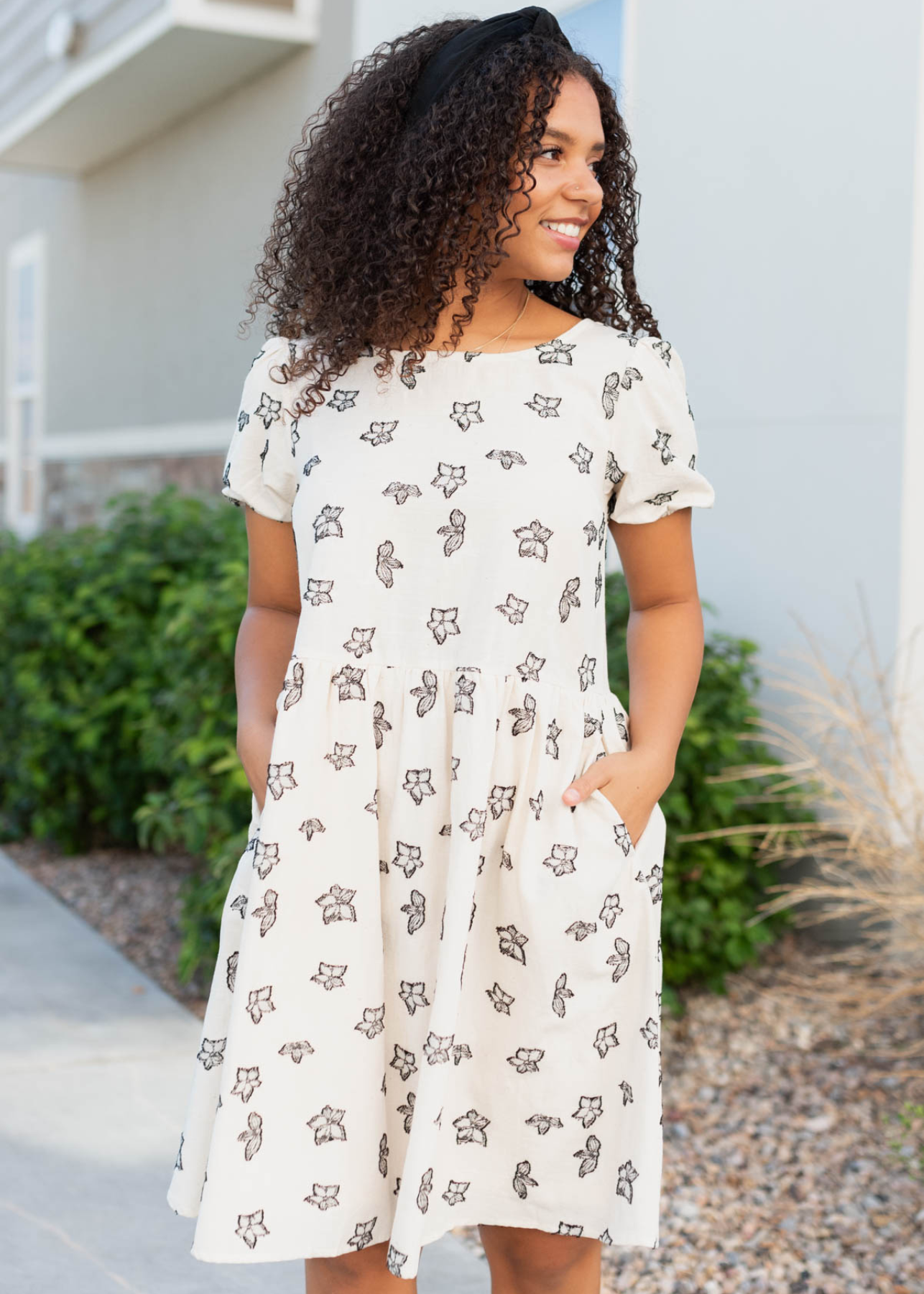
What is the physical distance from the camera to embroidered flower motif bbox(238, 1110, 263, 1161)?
1.69m

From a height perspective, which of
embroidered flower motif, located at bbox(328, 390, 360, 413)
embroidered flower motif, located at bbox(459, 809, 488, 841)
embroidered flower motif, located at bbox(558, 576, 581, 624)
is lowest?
embroidered flower motif, located at bbox(459, 809, 488, 841)

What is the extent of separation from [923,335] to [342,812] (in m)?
2.67

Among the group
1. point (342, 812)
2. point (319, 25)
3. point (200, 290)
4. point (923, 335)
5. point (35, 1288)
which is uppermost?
point (319, 25)

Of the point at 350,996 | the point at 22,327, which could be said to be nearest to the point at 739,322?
the point at 350,996

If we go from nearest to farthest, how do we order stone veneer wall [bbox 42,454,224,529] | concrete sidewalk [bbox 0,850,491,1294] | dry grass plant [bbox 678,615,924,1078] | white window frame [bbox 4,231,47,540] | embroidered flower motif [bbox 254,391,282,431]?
embroidered flower motif [bbox 254,391,282,431], concrete sidewalk [bbox 0,850,491,1294], dry grass plant [bbox 678,615,924,1078], stone veneer wall [bbox 42,454,224,529], white window frame [bbox 4,231,47,540]

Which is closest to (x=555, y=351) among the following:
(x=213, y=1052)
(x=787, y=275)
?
(x=213, y=1052)

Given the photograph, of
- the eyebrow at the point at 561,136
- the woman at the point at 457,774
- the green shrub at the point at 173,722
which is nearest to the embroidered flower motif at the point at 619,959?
the woman at the point at 457,774

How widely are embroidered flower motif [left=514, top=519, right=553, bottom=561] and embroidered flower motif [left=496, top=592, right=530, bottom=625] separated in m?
0.05

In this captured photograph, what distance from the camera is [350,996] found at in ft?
5.62

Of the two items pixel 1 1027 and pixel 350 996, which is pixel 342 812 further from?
pixel 1 1027

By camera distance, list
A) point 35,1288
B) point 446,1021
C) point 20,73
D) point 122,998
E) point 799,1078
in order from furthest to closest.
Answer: point 20,73 → point 122,998 → point 799,1078 → point 35,1288 → point 446,1021

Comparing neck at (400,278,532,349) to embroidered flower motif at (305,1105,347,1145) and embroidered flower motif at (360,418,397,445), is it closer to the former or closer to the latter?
embroidered flower motif at (360,418,397,445)

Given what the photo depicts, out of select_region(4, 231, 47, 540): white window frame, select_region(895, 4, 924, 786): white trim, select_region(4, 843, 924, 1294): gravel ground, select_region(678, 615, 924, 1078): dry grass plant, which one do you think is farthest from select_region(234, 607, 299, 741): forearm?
select_region(4, 231, 47, 540): white window frame

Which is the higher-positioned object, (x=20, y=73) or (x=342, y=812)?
(x=20, y=73)
